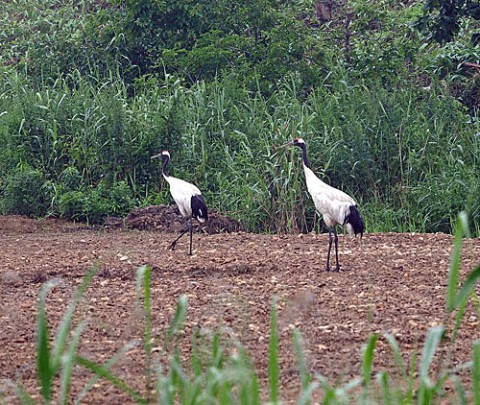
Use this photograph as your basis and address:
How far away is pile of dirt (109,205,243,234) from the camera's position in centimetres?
1055

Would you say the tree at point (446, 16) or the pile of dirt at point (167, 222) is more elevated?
the tree at point (446, 16)

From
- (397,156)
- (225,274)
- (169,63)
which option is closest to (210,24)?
(169,63)

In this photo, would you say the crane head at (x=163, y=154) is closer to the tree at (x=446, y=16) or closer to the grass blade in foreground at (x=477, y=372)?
the tree at (x=446, y=16)

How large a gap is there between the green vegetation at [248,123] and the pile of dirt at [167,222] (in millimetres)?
284

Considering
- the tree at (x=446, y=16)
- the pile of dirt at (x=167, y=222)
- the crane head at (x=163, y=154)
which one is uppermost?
the tree at (x=446, y=16)

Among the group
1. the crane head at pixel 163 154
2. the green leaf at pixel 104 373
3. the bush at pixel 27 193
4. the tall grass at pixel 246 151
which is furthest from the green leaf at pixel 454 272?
the bush at pixel 27 193

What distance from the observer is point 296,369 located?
4.76 metres

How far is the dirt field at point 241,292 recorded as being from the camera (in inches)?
198

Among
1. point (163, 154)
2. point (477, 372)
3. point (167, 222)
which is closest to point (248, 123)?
point (163, 154)

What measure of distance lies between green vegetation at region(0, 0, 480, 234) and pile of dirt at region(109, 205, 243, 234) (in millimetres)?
284

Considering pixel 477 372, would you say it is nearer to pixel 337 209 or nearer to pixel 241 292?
pixel 241 292

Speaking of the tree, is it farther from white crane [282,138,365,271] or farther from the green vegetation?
white crane [282,138,365,271]

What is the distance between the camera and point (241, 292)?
687cm

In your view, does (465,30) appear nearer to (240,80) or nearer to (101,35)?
(240,80)
